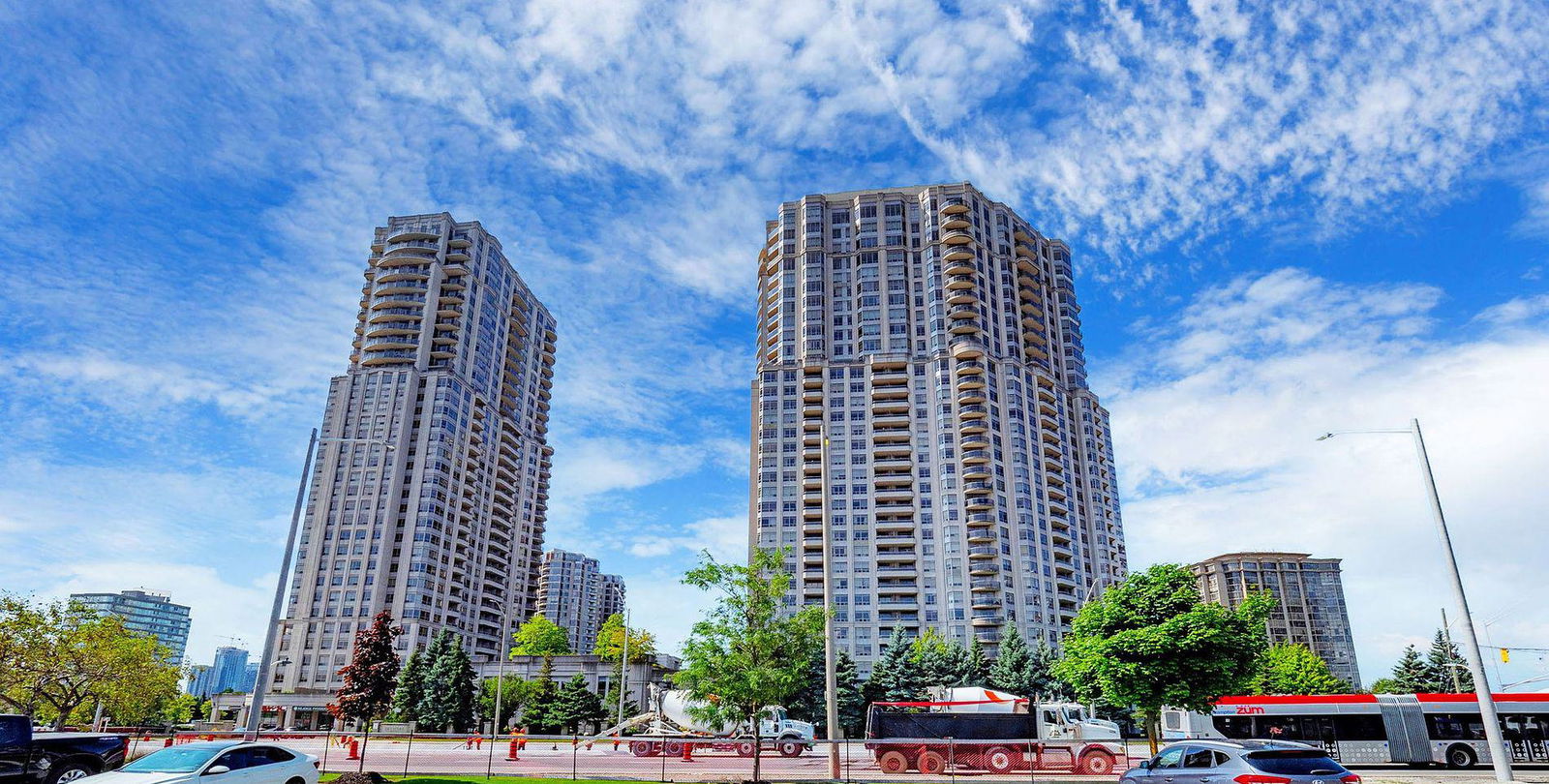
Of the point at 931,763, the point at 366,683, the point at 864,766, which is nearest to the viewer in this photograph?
the point at 931,763

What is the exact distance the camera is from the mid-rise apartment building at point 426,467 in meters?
110

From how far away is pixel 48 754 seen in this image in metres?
22.4

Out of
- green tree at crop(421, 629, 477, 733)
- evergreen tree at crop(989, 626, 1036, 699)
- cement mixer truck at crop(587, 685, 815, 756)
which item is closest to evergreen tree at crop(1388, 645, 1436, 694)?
evergreen tree at crop(989, 626, 1036, 699)

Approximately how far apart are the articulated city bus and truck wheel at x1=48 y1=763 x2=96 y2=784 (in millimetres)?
39765

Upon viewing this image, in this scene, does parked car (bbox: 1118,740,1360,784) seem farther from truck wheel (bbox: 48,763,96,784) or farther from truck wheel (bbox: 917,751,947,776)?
truck wheel (bbox: 48,763,96,784)

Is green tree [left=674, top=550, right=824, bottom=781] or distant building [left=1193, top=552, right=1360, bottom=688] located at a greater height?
distant building [left=1193, top=552, right=1360, bottom=688]

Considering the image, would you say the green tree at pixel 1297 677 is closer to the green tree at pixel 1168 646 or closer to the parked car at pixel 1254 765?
the green tree at pixel 1168 646

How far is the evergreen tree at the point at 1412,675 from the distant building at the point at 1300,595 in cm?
8850

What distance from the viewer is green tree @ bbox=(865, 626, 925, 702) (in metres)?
75.9

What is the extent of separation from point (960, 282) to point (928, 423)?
1949 cm

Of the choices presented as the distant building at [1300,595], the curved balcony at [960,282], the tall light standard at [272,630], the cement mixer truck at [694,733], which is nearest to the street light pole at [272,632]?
the tall light standard at [272,630]

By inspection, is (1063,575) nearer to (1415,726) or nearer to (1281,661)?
(1281,661)

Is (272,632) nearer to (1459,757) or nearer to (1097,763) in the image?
(1097,763)

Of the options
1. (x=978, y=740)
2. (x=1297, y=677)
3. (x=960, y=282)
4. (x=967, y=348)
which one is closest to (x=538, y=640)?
(x=967, y=348)
